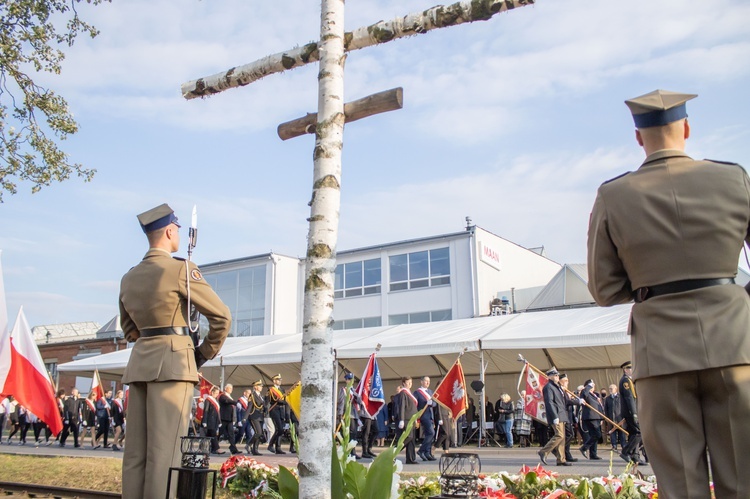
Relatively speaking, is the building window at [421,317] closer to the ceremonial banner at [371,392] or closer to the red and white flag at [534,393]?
the red and white flag at [534,393]

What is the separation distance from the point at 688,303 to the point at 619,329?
16.3 metres

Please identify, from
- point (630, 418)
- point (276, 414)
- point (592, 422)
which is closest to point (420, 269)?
point (276, 414)

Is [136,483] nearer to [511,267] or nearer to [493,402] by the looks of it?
[493,402]

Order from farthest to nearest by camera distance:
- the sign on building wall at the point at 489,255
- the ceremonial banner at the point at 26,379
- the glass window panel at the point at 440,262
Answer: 1. the glass window panel at the point at 440,262
2. the sign on building wall at the point at 489,255
3. the ceremonial banner at the point at 26,379

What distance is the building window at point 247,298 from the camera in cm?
4206

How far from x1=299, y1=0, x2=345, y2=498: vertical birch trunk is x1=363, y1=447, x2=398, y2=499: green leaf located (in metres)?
0.43

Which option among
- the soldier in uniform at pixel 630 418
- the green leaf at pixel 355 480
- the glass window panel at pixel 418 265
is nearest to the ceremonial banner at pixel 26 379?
the green leaf at pixel 355 480

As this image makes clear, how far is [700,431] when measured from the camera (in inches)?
103

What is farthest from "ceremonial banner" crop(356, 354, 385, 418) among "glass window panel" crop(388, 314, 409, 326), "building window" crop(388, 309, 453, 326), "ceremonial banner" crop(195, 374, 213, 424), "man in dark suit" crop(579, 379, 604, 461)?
"glass window panel" crop(388, 314, 409, 326)

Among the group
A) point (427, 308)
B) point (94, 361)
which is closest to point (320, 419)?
point (94, 361)

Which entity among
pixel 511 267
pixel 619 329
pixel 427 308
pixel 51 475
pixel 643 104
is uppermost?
pixel 511 267

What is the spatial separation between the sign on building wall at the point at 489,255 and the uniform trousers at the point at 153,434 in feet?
106

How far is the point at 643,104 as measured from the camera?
299 centimetres

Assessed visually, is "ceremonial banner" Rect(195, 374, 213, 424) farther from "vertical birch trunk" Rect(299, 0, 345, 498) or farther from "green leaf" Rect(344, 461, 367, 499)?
"vertical birch trunk" Rect(299, 0, 345, 498)
